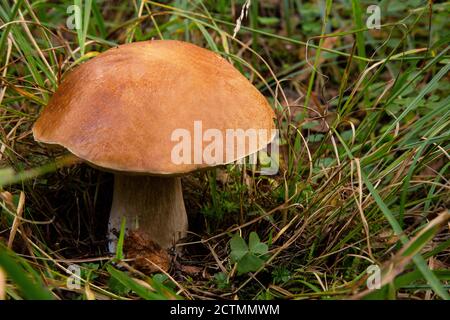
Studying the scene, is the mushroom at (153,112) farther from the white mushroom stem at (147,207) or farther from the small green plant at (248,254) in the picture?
the small green plant at (248,254)

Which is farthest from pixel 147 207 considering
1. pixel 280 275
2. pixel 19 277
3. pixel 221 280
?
pixel 19 277

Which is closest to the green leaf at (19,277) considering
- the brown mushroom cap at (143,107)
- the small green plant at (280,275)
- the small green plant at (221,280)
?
the brown mushroom cap at (143,107)

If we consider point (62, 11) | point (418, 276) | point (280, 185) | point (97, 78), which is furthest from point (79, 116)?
point (62, 11)

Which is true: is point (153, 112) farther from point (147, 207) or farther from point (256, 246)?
point (256, 246)

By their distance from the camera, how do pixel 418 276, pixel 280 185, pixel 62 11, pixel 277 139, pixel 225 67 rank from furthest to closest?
pixel 62 11
pixel 277 139
pixel 280 185
pixel 225 67
pixel 418 276

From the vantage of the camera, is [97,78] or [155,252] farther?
[155,252]

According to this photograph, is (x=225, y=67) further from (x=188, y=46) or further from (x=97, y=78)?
(x=97, y=78)

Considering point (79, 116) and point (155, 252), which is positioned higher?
point (79, 116)
